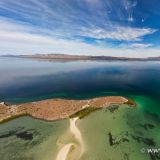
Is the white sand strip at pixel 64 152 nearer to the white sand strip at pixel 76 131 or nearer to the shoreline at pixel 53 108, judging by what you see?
the white sand strip at pixel 76 131

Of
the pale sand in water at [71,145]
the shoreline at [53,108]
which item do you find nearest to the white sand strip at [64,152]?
the pale sand in water at [71,145]

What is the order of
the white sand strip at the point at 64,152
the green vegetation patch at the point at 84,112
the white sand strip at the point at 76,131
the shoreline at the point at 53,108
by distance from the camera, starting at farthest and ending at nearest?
the shoreline at the point at 53,108 → the green vegetation patch at the point at 84,112 → the white sand strip at the point at 76,131 → the white sand strip at the point at 64,152

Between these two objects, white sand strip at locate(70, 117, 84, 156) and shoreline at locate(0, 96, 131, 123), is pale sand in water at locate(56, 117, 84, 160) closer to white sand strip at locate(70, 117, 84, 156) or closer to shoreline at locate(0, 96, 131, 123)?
white sand strip at locate(70, 117, 84, 156)

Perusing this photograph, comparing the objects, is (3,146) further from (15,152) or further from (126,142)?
(126,142)

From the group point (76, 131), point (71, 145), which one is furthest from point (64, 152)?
point (76, 131)

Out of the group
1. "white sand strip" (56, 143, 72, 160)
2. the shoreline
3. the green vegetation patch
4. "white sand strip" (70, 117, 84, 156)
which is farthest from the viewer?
the shoreline

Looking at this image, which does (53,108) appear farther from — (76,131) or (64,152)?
(64,152)

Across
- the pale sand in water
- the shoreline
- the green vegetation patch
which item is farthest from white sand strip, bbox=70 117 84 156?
the shoreline

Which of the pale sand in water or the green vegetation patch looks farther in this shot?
the green vegetation patch
